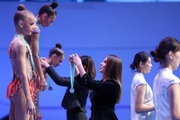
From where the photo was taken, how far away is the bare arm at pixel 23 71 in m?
2.33

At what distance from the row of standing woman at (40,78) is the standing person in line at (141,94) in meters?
0.20

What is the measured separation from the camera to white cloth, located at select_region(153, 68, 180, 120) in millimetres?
2219

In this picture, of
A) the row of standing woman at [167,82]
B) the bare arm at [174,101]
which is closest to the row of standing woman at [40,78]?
the row of standing woman at [167,82]

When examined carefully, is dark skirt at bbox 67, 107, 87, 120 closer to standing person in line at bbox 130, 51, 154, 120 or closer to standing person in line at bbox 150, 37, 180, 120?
standing person in line at bbox 130, 51, 154, 120

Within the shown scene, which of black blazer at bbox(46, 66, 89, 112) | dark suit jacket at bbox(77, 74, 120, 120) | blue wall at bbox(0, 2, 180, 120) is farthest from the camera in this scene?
blue wall at bbox(0, 2, 180, 120)

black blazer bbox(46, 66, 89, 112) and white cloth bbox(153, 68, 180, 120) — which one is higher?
black blazer bbox(46, 66, 89, 112)

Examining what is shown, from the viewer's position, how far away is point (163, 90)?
88.4 inches

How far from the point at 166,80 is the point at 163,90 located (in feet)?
0.19

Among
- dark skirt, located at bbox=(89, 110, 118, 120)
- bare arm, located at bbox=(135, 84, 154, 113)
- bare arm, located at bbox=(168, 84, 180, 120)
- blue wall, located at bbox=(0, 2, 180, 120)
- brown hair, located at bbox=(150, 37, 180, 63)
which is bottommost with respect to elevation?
bare arm, located at bbox=(168, 84, 180, 120)

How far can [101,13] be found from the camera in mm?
4895

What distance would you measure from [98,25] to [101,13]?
0.15 m

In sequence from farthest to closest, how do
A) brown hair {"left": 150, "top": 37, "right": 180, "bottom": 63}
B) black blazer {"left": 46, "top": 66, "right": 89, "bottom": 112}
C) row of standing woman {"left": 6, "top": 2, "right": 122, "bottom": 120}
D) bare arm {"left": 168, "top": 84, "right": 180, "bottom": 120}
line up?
black blazer {"left": 46, "top": 66, "right": 89, "bottom": 112}, row of standing woman {"left": 6, "top": 2, "right": 122, "bottom": 120}, brown hair {"left": 150, "top": 37, "right": 180, "bottom": 63}, bare arm {"left": 168, "top": 84, "right": 180, "bottom": 120}

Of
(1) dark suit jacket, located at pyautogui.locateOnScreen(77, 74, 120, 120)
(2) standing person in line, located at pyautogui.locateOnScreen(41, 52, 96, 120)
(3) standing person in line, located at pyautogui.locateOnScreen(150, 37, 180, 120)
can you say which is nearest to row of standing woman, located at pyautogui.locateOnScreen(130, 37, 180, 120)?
(3) standing person in line, located at pyautogui.locateOnScreen(150, 37, 180, 120)

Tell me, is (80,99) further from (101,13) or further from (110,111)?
(101,13)
